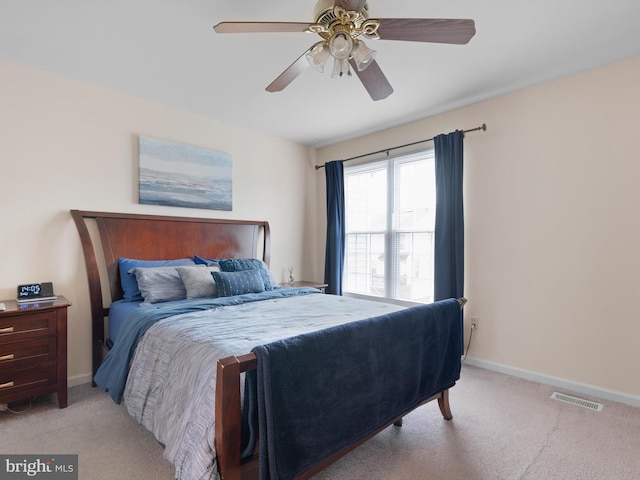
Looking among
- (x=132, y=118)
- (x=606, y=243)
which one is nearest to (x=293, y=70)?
(x=132, y=118)

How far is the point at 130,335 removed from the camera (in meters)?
2.27

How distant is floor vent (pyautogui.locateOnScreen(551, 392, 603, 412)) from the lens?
2492 millimetres

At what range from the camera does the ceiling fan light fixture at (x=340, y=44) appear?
166 centimetres

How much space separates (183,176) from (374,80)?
7.55 ft

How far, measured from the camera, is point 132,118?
3230mm

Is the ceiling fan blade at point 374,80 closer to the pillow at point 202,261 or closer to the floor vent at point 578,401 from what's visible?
the pillow at point 202,261

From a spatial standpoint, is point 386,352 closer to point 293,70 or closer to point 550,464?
point 550,464

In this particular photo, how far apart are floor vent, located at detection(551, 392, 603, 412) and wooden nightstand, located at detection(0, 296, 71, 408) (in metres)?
3.79

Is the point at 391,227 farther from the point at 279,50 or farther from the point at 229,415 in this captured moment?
the point at 229,415

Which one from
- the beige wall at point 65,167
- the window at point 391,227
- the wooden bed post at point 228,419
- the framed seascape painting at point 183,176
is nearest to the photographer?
the wooden bed post at point 228,419

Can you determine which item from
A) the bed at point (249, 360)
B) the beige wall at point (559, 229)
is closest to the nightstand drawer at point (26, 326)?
the bed at point (249, 360)

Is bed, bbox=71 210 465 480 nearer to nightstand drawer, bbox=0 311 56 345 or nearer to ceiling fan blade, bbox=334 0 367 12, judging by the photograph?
nightstand drawer, bbox=0 311 56 345

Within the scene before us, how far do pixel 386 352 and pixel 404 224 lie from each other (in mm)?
2399

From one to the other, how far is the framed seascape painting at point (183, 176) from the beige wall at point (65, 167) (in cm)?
9
